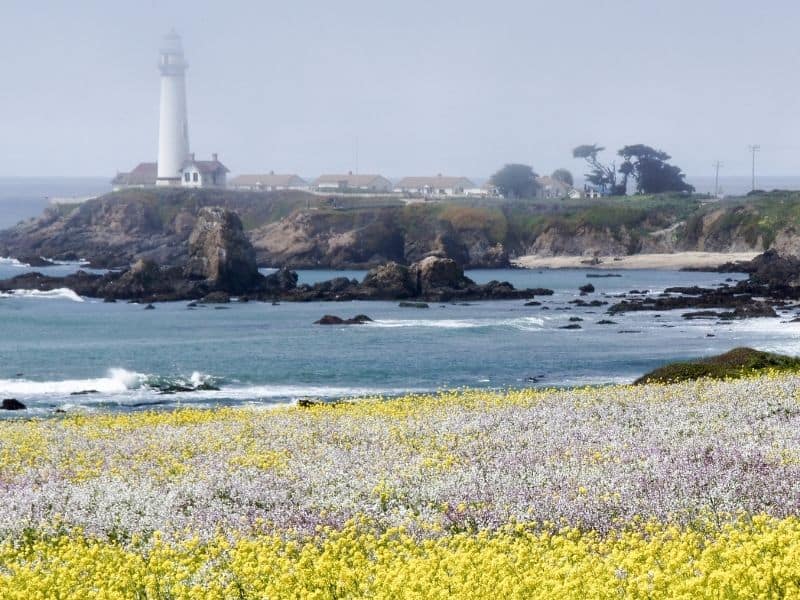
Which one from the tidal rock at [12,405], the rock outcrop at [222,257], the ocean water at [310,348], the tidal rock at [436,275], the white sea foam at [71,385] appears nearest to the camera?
the tidal rock at [12,405]

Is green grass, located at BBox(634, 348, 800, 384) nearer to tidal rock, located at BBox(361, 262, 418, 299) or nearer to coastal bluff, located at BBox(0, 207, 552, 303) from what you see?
coastal bluff, located at BBox(0, 207, 552, 303)

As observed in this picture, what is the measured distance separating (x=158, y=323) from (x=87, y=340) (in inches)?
409

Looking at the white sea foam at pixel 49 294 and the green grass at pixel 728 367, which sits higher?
the green grass at pixel 728 367

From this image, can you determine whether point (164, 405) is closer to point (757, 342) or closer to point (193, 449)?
point (193, 449)

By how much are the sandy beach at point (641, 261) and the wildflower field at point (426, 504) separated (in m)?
114

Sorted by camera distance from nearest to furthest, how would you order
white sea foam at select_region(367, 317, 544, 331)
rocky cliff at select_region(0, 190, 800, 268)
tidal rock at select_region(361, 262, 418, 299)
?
1. white sea foam at select_region(367, 317, 544, 331)
2. tidal rock at select_region(361, 262, 418, 299)
3. rocky cliff at select_region(0, 190, 800, 268)

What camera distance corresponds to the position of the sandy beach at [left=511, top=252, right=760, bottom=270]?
436 feet

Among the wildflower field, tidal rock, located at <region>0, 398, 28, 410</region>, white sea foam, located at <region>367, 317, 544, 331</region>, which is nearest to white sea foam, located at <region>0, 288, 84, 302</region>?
white sea foam, located at <region>367, 317, 544, 331</region>

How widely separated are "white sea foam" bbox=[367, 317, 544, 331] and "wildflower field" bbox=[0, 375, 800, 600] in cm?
5413

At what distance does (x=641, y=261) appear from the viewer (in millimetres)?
138875

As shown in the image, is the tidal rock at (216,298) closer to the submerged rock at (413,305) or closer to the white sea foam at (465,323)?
the submerged rock at (413,305)

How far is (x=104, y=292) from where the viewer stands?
9944 cm

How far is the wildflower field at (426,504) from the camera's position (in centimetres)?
991

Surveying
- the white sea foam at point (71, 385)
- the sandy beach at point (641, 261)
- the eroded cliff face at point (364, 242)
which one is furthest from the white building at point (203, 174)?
the white sea foam at point (71, 385)
